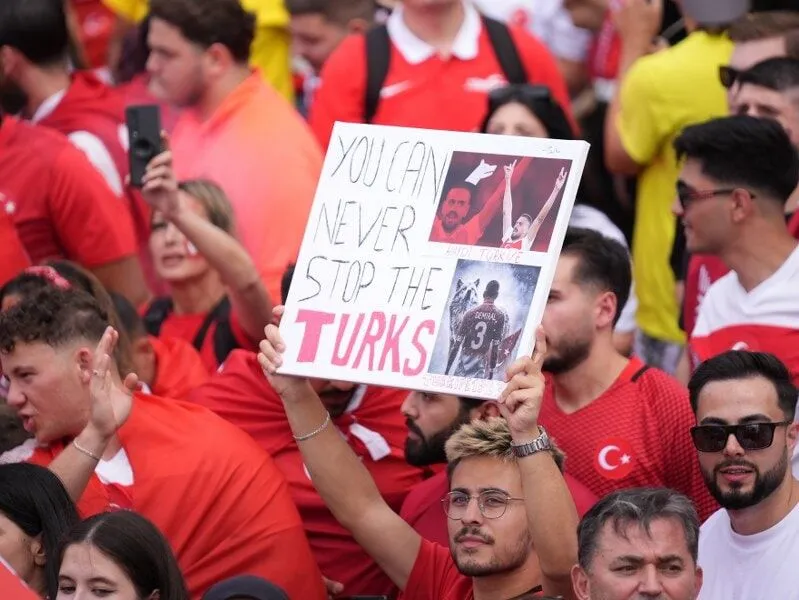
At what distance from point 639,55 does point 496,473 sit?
3.15m

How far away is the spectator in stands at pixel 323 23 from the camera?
902 centimetres

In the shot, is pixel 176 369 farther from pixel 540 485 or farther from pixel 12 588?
pixel 12 588

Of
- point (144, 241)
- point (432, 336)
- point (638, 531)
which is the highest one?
point (432, 336)

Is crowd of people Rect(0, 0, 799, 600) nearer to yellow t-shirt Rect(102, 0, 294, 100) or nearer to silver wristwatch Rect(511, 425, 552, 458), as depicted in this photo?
silver wristwatch Rect(511, 425, 552, 458)

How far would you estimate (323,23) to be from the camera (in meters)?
9.05

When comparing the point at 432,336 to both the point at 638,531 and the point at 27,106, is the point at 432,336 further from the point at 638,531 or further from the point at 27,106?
the point at 27,106

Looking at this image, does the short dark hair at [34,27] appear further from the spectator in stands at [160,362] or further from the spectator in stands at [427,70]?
the spectator in stands at [160,362]

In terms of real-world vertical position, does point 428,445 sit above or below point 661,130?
below

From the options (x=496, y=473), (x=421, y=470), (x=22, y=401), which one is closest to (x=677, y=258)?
(x=421, y=470)

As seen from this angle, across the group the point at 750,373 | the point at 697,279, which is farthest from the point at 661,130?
the point at 750,373

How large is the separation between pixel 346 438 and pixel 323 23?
302cm

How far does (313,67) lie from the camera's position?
9.30 m

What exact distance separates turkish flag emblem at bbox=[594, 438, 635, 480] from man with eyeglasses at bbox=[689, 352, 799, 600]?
0.37 metres

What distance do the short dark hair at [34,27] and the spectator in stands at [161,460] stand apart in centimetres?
202
